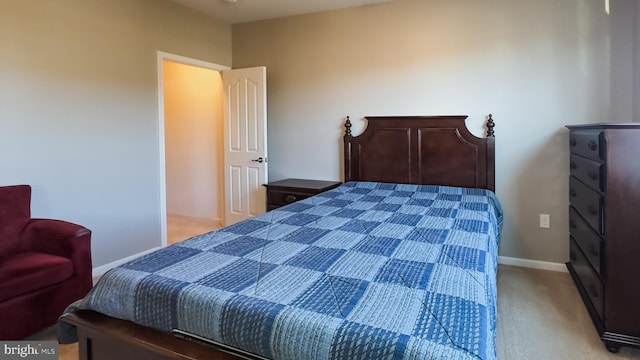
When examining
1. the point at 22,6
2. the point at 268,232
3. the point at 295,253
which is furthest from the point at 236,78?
the point at 295,253

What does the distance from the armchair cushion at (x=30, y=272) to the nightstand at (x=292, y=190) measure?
1954 millimetres

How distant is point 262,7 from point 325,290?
11.2ft

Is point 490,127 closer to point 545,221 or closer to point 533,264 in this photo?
point 545,221

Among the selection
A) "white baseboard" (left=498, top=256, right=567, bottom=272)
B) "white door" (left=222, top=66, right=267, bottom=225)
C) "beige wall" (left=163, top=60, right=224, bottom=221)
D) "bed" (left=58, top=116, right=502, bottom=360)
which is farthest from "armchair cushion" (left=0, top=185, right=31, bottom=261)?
"white baseboard" (left=498, top=256, right=567, bottom=272)

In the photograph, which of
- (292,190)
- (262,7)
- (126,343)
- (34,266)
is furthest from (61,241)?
(262,7)

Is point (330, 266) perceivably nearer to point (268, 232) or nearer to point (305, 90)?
point (268, 232)

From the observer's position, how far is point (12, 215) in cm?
245

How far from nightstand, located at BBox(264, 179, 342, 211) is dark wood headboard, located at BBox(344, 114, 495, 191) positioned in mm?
316

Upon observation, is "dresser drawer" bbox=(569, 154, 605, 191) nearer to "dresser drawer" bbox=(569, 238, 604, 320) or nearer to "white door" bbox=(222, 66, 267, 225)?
"dresser drawer" bbox=(569, 238, 604, 320)

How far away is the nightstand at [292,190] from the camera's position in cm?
369

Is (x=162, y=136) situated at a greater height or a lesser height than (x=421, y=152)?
greater

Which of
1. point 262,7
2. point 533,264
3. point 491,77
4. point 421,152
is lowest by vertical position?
point 533,264

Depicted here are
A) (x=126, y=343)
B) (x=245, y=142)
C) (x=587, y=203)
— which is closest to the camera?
(x=126, y=343)

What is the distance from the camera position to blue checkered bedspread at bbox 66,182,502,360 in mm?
1031
